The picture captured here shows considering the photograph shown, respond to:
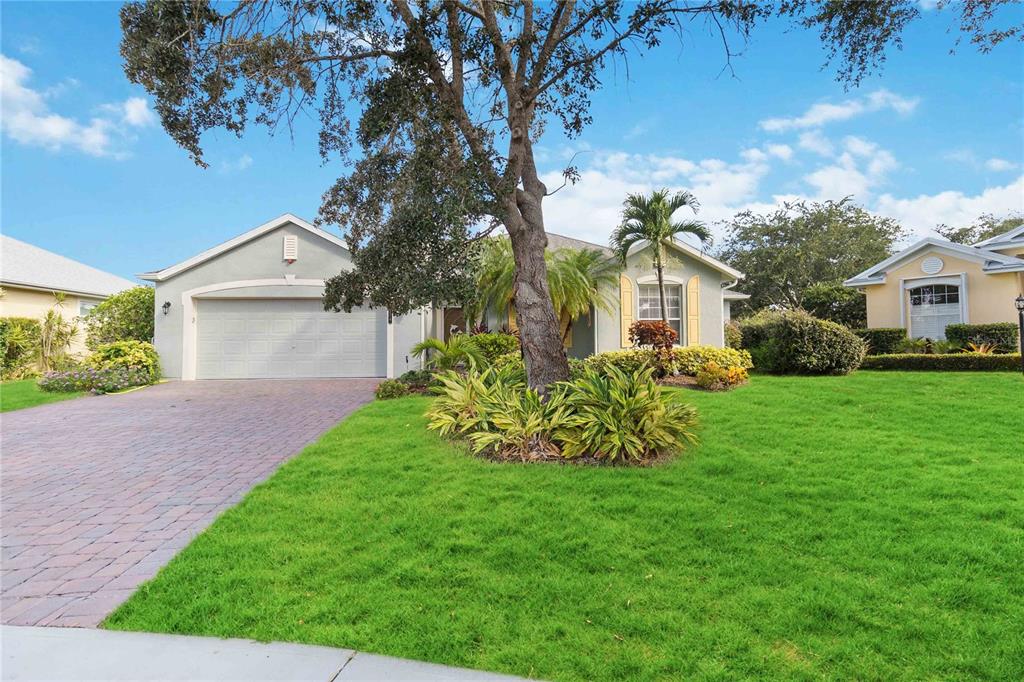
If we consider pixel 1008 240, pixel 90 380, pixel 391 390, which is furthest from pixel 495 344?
pixel 1008 240

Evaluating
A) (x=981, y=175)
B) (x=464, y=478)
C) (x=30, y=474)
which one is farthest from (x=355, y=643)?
(x=981, y=175)

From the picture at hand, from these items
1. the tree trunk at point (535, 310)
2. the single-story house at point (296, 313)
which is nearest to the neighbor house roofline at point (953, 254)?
the single-story house at point (296, 313)

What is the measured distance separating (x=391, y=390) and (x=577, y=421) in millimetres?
5729

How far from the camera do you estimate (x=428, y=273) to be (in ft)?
22.3

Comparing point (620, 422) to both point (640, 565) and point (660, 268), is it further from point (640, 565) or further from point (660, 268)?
point (660, 268)

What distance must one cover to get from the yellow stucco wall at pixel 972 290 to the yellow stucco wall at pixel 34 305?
27927 millimetres

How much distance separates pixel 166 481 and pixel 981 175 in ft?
66.4

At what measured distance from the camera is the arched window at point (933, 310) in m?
17.4

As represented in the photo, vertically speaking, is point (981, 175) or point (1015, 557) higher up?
point (981, 175)

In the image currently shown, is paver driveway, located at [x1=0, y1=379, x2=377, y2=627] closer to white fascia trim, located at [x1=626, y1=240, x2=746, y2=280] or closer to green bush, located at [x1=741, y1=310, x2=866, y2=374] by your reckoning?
white fascia trim, located at [x1=626, y1=240, x2=746, y2=280]

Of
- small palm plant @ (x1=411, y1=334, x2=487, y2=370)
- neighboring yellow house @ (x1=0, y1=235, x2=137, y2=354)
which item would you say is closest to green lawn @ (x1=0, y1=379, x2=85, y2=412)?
neighboring yellow house @ (x1=0, y1=235, x2=137, y2=354)

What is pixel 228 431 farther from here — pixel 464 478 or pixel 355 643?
pixel 355 643

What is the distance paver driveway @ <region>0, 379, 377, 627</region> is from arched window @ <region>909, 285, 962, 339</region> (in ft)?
59.6

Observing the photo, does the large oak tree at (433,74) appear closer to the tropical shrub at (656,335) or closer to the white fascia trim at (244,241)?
the tropical shrub at (656,335)
